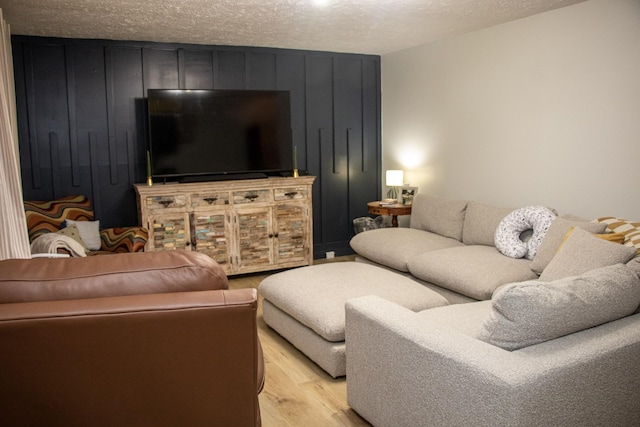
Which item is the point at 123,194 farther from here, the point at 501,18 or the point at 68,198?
the point at 501,18

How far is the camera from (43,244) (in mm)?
3818

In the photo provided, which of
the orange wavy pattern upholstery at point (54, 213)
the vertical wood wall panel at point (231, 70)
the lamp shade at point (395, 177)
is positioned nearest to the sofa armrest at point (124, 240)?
the orange wavy pattern upholstery at point (54, 213)

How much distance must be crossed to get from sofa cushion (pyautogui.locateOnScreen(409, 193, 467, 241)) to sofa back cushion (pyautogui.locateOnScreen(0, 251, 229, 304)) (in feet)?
11.8

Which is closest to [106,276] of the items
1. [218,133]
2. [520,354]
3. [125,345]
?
[125,345]

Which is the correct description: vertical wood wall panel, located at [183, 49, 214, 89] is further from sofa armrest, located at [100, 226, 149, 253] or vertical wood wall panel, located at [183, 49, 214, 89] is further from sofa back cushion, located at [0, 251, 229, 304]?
sofa back cushion, located at [0, 251, 229, 304]

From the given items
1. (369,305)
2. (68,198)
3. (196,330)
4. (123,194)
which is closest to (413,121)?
(123,194)

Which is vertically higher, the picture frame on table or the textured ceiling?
the textured ceiling

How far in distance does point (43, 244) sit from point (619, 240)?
3549 mm

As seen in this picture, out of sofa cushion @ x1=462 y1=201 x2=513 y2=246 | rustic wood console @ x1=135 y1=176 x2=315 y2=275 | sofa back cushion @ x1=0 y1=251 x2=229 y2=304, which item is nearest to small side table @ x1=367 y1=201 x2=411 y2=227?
rustic wood console @ x1=135 y1=176 x2=315 y2=275

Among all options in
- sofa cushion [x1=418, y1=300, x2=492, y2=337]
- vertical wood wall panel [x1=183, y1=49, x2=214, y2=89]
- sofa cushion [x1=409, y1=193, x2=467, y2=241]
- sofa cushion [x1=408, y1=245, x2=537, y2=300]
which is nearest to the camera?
sofa cushion [x1=418, y1=300, x2=492, y2=337]

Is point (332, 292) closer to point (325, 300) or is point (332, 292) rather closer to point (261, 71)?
point (325, 300)

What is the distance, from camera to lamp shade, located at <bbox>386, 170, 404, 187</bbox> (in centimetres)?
614

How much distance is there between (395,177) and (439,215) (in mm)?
973

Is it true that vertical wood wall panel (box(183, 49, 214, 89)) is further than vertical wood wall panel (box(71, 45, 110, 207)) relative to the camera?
Yes
